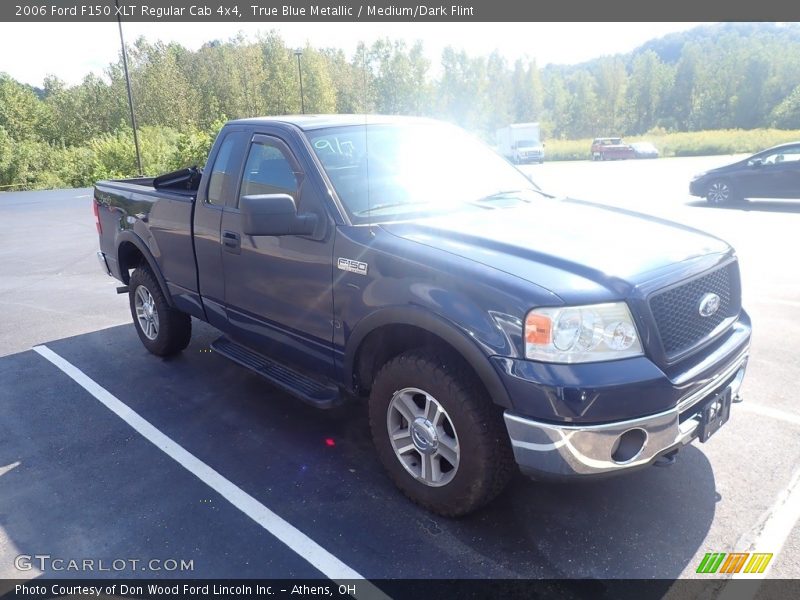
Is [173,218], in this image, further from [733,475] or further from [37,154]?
[37,154]

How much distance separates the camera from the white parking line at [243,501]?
2.70 meters

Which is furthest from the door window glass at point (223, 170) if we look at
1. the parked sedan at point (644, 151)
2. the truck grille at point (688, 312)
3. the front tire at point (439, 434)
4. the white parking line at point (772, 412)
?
the parked sedan at point (644, 151)

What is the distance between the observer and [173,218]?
4.69 m

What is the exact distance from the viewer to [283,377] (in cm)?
380

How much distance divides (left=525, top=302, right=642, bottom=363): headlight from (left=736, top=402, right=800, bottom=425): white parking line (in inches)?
83.8

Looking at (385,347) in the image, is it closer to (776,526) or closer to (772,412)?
(776,526)

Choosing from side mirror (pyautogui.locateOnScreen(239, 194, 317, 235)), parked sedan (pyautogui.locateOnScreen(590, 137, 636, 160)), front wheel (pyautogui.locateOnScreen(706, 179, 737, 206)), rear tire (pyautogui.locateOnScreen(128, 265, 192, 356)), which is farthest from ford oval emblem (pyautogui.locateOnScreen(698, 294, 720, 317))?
parked sedan (pyautogui.locateOnScreen(590, 137, 636, 160))

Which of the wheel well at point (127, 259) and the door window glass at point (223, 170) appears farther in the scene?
the wheel well at point (127, 259)

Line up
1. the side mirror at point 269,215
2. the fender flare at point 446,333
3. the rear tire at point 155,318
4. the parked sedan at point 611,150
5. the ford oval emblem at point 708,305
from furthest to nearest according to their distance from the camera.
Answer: the parked sedan at point 611,150 → the rear tire at point 155,318 → the side mirror at point 269,215 → the ford oval emblem at point 708,305 → the fender flare at point 446,333

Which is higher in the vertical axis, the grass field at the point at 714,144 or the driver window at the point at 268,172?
the driver window at the point at 268,172

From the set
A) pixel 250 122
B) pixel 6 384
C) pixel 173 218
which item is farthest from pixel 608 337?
pixel 6 384

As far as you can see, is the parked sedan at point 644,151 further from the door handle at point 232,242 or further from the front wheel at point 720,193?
the door handle at point 232,242

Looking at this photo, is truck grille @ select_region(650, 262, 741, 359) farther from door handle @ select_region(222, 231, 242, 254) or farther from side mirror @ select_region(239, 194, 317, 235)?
door handle @ select_region(222, 231, 242, 254)

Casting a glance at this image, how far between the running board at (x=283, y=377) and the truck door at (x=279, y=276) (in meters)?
0.07
